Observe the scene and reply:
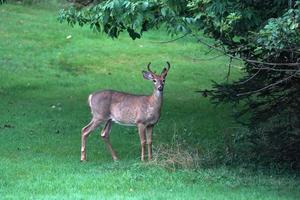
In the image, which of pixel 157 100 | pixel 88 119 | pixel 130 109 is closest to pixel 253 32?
pixel 157 100

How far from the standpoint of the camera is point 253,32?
387 inches

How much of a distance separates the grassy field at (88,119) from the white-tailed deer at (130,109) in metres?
0.53

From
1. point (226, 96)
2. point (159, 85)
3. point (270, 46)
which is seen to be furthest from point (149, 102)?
point (270, 46)

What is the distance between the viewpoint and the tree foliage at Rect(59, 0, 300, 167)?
9766 millimetres

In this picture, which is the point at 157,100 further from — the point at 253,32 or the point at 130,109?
the point at 253,32

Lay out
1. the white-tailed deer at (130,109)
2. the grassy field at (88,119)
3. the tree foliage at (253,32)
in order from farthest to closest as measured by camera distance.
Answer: the white-tailed deer at (130,109) → the grassy field at (88,119) → the tree foliage at (253,32)

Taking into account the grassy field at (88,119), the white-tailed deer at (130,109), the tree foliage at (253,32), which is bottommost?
the grassy field at (88,119)

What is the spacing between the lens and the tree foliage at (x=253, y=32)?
9.77 m

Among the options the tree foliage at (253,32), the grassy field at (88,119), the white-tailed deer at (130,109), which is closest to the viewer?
the tree foliage at (253,32)

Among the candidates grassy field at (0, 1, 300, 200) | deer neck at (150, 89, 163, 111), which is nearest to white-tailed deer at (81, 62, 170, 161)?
deer neck at (150, 89, 163, 111)

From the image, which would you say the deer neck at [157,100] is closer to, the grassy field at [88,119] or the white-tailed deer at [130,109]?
the white-tailed deer at [130,109]

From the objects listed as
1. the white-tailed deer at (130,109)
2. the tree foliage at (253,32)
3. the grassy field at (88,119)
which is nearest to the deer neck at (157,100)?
the white-tailed deer at (130,109)

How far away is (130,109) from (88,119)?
442cm

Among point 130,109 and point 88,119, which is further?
point 88,119
